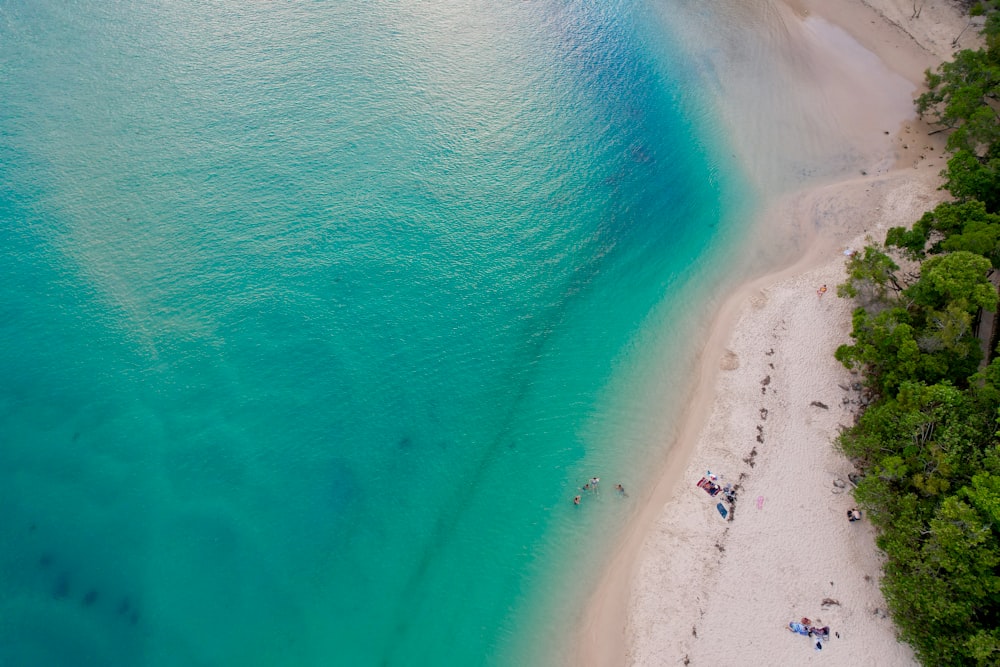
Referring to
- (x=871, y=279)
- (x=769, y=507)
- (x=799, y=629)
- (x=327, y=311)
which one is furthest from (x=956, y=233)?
(x=327, y=311)

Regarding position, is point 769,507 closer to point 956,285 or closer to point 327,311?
point 956,285

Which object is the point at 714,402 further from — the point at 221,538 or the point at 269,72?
the point at 269,72

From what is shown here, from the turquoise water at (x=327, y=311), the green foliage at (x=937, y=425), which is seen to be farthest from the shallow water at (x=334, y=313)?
the green foliage at (x=937, y=425)

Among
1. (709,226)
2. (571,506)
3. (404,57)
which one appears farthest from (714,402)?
(404,57)

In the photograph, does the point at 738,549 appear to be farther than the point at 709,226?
No

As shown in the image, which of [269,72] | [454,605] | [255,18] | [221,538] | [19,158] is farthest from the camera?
[255,18]

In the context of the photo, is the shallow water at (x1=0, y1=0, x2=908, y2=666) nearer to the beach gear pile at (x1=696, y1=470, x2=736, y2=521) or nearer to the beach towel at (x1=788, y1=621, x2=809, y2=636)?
the beach gear pile at (x1=696, y1=470, x2=736, y2=521)
